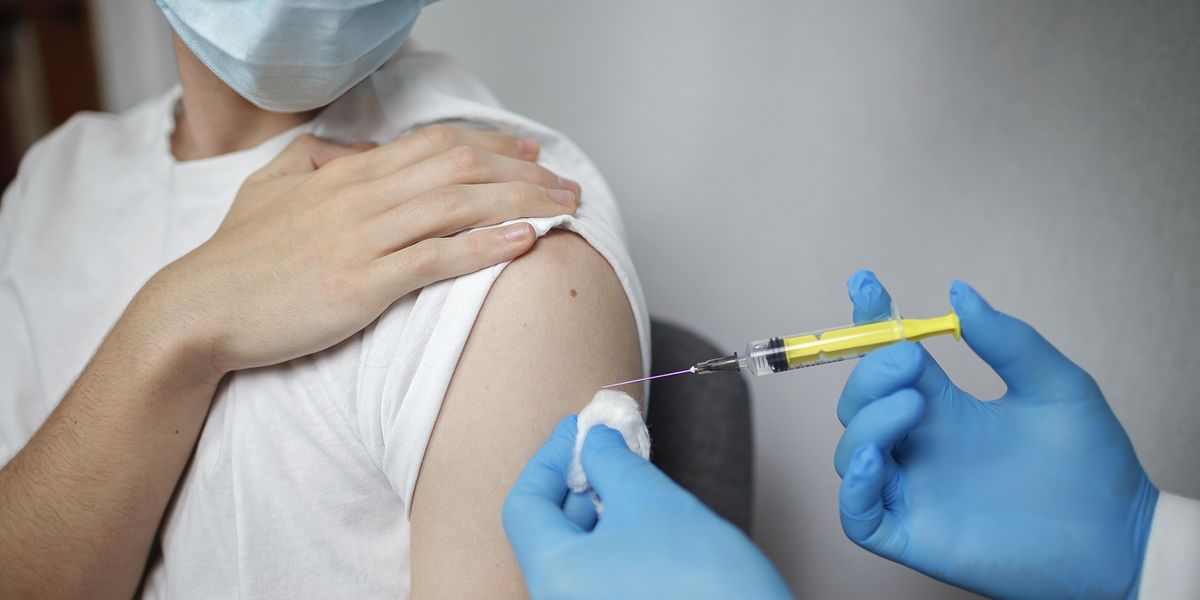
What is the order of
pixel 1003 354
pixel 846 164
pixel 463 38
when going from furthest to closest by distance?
1. pixel 463 38
2. pixel 846 164
3. pixel 1003 354

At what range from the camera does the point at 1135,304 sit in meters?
1.11

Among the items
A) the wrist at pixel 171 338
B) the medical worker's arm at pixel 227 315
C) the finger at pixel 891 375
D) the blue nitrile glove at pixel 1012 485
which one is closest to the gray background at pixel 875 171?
the blue nitrile glove at pixel 1012 485

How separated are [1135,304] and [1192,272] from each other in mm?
Result: 85

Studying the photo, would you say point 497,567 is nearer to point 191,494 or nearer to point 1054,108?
point 191,494

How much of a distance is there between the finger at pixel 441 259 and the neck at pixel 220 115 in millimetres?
419

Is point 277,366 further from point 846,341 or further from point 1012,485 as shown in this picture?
point 1012,485

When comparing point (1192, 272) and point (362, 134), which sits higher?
point (362, 134)

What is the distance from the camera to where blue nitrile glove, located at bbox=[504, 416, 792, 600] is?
618 millimetres

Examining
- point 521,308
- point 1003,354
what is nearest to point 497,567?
point 521,308

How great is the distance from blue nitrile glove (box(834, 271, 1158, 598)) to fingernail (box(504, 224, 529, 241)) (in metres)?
0.33

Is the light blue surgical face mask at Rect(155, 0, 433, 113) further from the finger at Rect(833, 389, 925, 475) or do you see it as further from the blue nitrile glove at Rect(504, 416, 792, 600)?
the finger at Rect(833, 389, 925, 475)

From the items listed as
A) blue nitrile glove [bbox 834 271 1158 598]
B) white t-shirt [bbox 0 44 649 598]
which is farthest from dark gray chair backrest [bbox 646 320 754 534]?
blue nitrile glove [bbox 834 271 1158 598]

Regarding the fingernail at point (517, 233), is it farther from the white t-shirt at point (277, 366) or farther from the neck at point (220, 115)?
the neck at point (220, 115)

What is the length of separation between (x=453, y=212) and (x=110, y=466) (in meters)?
0.48
